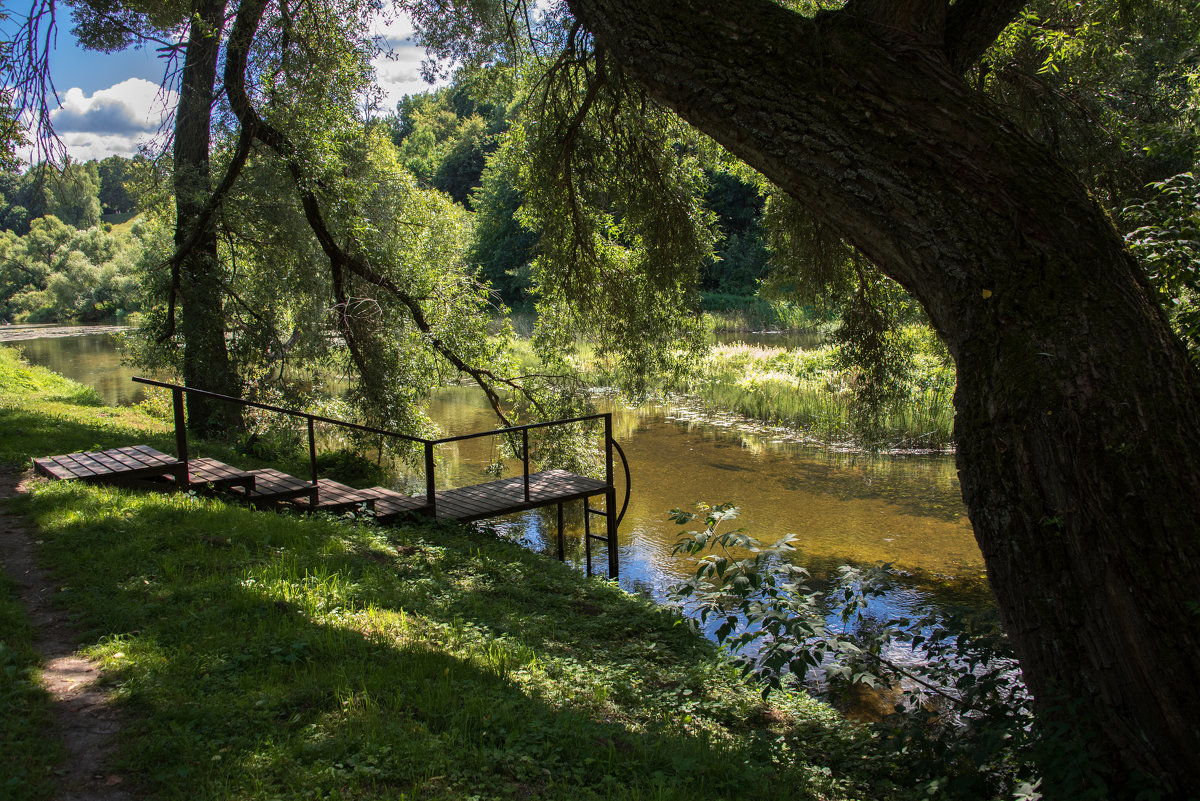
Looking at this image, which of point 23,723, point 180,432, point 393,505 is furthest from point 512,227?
point 23,723

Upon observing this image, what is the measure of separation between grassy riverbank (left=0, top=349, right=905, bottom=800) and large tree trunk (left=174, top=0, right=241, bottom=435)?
4.84 m

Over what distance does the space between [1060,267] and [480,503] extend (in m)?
6.63

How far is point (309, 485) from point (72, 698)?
447cm

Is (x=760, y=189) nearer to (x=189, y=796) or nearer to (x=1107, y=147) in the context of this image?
(x=1107, y=147)

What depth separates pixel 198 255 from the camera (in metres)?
11.2

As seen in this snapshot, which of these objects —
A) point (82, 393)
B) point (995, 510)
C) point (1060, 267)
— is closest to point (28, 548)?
point (995, 510)

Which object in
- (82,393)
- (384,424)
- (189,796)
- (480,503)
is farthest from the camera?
(82,393)

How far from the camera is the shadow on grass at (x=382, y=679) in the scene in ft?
9.93

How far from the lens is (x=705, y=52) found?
3678 millimetres

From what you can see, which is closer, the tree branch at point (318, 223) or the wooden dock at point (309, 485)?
the wooden dock at point (309, 485)

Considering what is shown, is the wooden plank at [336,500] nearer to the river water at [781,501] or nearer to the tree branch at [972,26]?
the river water at [781,501]

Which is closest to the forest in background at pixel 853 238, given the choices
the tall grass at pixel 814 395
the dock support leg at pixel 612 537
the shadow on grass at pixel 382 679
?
the shadow on grass at pixel 382 679

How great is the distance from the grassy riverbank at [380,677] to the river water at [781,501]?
2446mm

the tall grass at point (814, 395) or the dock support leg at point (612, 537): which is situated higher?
the tall grass at point (814, 395)
